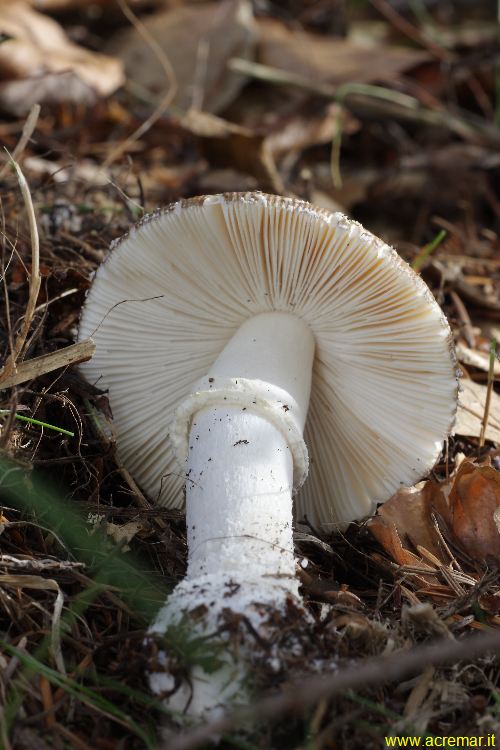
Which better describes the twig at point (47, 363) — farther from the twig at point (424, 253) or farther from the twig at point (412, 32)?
the twig at point (412, 32)

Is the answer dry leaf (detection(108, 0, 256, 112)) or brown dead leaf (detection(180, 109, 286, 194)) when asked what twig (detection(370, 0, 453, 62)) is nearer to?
dry leaf (detection(108, 0, 256, 112))

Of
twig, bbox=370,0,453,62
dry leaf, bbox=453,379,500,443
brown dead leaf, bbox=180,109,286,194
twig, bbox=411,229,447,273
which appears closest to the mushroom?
dry leaf, bbox=453,379,500,443

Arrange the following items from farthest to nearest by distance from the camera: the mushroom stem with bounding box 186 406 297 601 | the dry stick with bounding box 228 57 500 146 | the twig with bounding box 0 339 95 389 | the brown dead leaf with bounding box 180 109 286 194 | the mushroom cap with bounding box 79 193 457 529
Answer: the dry stick with bounding box 228 57 500 146
the brown dead leaf with bounding box 180 109 286 194
the twig with bounding box 0 339 95 389
the mushroom cap with bounding box 79 193 457 529
the mushroom stem with bounding box 186 406 297 601

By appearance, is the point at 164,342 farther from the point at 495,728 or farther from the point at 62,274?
the point at 495,728

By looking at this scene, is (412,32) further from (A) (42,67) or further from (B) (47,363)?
(B) (47,363)

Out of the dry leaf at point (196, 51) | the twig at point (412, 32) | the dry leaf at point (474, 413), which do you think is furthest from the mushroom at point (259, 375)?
the twig at point (412, 32)
